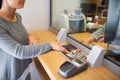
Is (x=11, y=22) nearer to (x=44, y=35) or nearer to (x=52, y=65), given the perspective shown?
(x=52, y=65)

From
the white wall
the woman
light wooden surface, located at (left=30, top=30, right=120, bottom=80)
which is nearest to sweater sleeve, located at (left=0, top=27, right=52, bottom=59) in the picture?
the woman

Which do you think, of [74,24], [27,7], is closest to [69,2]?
[74,24]

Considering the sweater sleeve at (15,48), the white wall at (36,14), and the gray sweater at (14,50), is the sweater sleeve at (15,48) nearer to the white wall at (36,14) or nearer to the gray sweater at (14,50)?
the gray sweater at (14,50)

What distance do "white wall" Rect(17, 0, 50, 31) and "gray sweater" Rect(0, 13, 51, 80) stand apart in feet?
3.01

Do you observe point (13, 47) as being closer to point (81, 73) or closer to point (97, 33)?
point (81, 73)

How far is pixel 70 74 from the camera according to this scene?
0.89 metres

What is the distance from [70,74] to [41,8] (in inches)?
51.0

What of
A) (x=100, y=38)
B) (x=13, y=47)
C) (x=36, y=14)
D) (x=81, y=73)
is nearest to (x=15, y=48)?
(x=13, y=47)

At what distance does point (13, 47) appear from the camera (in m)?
0.84

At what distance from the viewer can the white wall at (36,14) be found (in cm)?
195

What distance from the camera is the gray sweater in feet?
2.76

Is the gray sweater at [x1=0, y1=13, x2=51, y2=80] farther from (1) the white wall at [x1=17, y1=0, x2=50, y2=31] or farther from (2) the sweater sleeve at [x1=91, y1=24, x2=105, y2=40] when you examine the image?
(1) the white wall at [x1=17, y1=0, x2=50, y2=31]

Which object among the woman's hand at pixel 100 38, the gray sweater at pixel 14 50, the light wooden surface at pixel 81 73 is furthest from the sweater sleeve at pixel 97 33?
the gray sweater at pixel 14 50

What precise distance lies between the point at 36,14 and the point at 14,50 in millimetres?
1232
